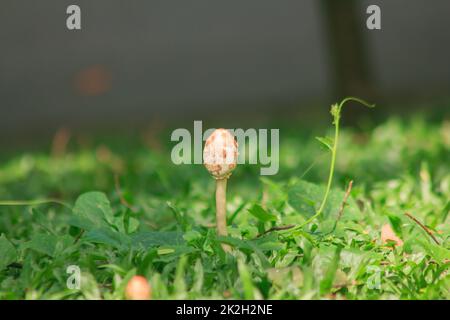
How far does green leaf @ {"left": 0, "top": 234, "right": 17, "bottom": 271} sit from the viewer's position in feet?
7.48

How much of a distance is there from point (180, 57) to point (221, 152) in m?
8.27

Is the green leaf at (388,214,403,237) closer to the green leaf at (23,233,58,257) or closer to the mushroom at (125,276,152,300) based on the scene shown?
the mushroom at (125,276,152,300)

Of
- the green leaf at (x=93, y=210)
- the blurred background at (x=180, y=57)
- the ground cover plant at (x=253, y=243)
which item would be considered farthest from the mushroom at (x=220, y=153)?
the blurred background at (x=180, y=57)

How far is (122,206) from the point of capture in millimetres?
3086

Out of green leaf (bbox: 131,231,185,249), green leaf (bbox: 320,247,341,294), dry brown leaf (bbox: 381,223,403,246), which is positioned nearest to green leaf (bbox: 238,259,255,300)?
green leaf (bbox: 320,247,341,294)

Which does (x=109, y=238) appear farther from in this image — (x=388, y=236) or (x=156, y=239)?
(x=388, y=236)

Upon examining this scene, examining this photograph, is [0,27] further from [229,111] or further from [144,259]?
[144,259]

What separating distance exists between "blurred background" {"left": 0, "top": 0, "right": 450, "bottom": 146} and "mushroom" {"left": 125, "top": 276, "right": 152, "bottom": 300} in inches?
269

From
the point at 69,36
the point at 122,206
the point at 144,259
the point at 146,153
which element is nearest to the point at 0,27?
the point at 69,36

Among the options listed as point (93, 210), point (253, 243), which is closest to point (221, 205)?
point (253, 243)

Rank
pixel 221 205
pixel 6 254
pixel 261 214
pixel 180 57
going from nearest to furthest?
pixel 221 205, pixel 6 254, pixel 261 214, pixel 180 57

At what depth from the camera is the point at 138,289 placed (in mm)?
1993

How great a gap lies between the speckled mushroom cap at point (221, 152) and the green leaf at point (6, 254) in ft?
2.14

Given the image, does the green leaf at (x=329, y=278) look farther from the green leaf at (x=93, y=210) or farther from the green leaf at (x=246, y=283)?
the green leaf at (x=93, y=210)
